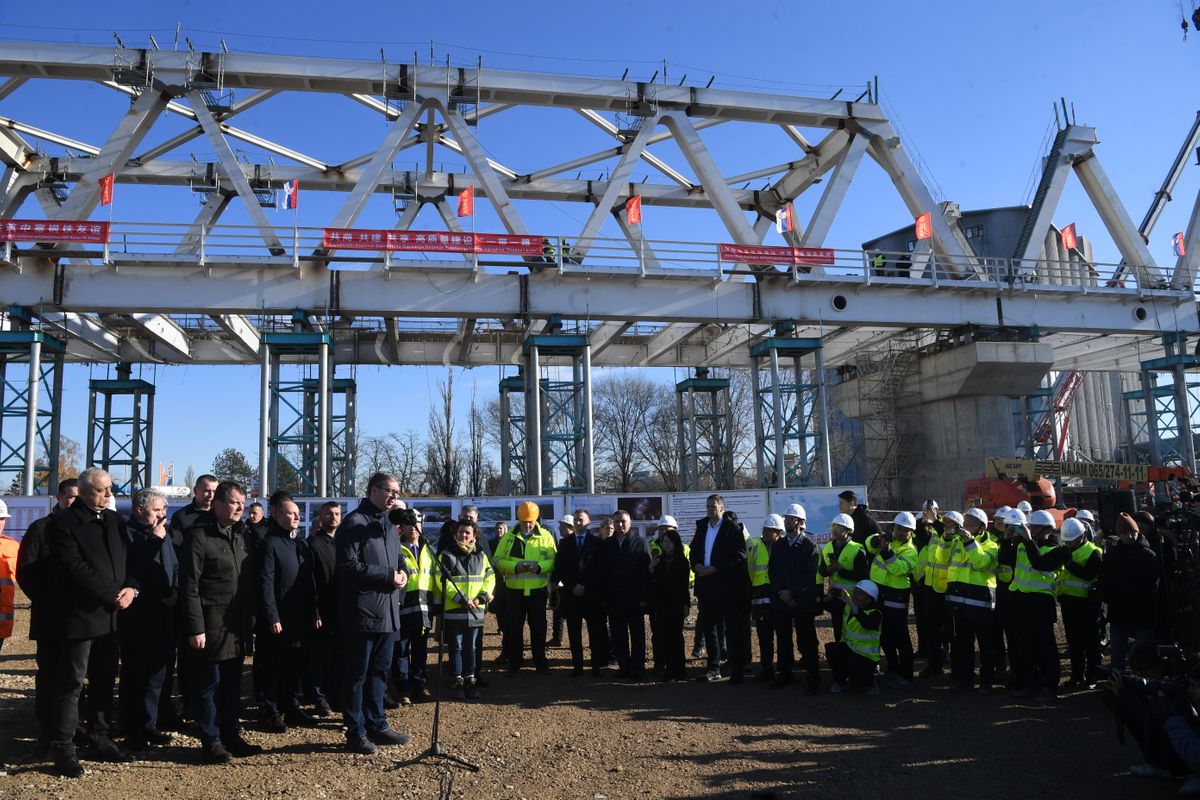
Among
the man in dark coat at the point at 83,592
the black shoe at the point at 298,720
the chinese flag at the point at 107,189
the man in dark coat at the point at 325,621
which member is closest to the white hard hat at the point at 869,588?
the man in dark coat at the point at 325,621

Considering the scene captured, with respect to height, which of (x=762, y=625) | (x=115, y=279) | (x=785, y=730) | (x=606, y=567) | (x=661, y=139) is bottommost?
(x=785, y=730)

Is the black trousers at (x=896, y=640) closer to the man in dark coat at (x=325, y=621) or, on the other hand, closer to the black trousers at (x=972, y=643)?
the black trousers at (x=972, y=643)

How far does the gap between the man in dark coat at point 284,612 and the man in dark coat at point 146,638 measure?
72cm

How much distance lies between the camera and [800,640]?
8727mm

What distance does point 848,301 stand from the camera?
72.4 feet

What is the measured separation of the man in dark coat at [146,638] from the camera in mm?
6473

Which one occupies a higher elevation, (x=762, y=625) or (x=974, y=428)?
(x=974, y=428)

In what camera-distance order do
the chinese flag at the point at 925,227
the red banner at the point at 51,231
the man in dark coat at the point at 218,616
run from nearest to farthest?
the man in dark coat at the point at 218,616, the red banner at the point at 51,231, the chinese flag at the point at 925,227

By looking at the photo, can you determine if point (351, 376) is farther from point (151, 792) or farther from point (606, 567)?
point (151, 792)

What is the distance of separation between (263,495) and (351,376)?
9319mm

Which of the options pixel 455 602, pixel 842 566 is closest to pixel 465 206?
pixel 455 602

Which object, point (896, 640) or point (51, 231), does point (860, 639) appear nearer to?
point (896, 640)

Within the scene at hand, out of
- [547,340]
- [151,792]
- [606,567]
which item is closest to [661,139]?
[547,340]

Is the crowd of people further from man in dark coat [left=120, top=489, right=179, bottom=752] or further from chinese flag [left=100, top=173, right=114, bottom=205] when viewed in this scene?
chinese flag [left=100, top=173, right=114, bottom=205]
